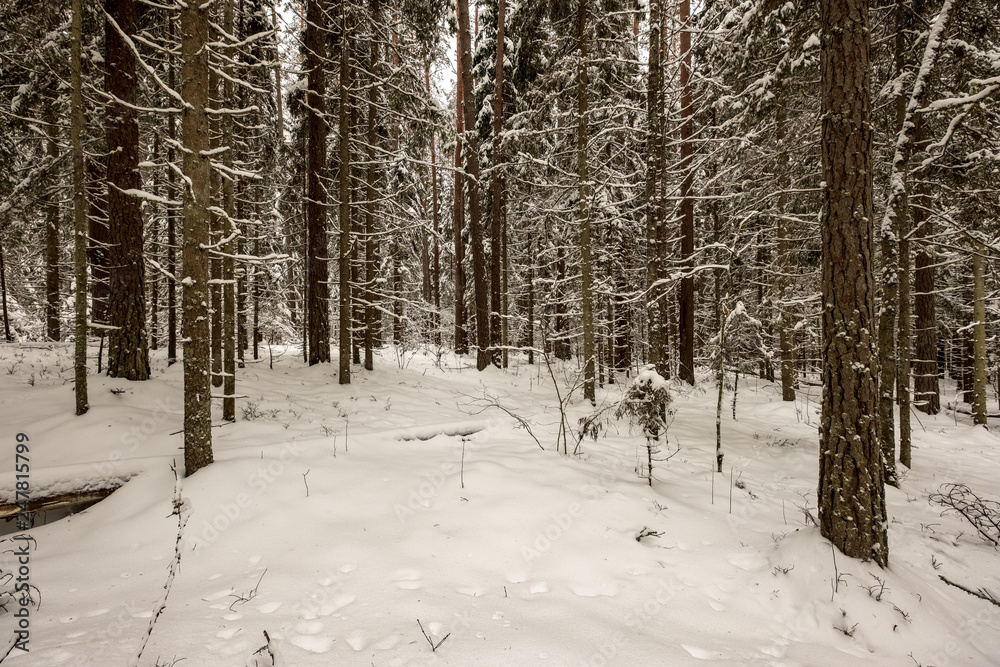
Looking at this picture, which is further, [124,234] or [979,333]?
[979,333]

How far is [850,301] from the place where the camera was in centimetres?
384

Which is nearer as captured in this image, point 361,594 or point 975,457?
point 361,594

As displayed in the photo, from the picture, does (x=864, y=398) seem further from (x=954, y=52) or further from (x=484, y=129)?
(x=484, y=129)

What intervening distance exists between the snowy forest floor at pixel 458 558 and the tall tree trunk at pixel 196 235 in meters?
0.50

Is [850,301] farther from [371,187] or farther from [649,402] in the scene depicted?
[371,187]

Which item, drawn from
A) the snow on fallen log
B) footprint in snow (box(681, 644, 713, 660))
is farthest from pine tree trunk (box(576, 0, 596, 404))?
the snow on fallen log

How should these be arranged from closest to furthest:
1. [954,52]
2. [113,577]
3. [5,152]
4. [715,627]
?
[715,627]
[113,577]
[954,52]
[5,152]

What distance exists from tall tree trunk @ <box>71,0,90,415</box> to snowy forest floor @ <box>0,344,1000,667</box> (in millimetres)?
745

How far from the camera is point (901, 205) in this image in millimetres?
6496

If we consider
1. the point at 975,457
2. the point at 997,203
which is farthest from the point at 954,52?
the point at 975,457

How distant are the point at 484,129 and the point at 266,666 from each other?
16.2 m

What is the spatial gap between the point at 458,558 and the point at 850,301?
4120mm

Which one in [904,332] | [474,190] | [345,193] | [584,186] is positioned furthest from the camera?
[474,190]

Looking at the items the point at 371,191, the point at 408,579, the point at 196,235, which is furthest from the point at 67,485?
the point at 371,191
